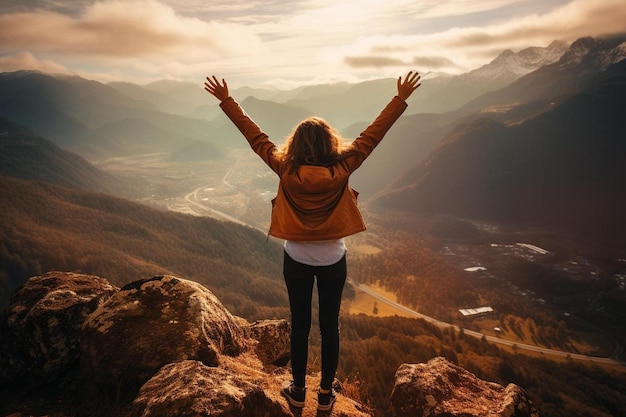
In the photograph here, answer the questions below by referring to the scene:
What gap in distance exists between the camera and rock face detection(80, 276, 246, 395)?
5957 mm

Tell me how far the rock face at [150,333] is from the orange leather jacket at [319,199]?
10.6ft

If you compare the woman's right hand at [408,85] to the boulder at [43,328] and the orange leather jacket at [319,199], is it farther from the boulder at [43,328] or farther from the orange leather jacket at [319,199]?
the boulder at [43,328]

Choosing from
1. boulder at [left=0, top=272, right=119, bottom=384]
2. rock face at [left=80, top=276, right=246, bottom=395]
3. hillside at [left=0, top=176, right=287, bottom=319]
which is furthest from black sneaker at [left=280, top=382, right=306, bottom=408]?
hillside at [left=0, top=176, right=287, bottom=319]

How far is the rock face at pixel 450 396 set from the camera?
6027 mm

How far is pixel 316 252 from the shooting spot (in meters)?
4.62

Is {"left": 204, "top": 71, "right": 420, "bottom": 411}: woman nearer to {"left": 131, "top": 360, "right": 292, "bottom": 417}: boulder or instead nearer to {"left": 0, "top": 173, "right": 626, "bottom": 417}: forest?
{"left": 131, "top": 360, "right": 292, "bottom": 417}: boulder

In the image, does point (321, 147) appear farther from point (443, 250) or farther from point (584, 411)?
point (443, 250)

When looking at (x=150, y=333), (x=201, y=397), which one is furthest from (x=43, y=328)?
(x=201, y=397)

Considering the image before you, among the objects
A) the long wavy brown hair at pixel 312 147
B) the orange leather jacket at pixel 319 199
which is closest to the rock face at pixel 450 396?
the orange leather jacket at pixel 319 199

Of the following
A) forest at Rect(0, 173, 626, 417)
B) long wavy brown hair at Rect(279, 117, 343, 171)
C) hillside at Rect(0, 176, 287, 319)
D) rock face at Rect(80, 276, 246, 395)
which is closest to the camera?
long wavy brown hair at Rect(279, 117, 343, 171)

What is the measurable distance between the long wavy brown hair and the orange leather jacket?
11 cm

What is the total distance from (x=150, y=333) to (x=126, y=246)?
15065 cm

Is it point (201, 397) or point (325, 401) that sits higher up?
point (201, 397)

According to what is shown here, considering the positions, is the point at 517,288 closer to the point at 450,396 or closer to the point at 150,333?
the point at 450,396
